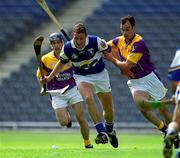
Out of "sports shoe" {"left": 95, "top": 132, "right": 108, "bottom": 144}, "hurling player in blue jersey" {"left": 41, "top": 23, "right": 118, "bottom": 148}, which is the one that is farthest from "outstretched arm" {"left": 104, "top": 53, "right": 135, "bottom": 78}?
"sports shoe" {"left": 95, "top": 132, "right": 108, "bottom": 144}

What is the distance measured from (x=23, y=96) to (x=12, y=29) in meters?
2.73

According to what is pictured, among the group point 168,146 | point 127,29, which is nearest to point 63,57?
point 127,29

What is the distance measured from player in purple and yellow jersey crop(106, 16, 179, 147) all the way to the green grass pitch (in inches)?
34.9

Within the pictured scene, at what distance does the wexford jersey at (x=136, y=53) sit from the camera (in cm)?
1412

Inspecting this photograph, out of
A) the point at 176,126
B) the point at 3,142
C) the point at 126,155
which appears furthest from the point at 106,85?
the point at 3,142

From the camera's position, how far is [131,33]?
14125mm

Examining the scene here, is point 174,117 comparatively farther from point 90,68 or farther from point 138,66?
point 138,66

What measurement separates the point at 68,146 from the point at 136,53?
4.62 m

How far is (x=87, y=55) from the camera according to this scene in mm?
13938

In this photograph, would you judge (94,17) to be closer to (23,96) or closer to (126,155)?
(23,96)

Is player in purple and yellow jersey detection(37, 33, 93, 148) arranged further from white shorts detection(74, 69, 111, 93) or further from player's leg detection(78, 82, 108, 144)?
player's leg detection(78, 82, 108, 144)

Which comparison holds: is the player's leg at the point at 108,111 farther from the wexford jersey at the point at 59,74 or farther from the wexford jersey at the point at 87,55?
the wexford jersey at the point at 59,74

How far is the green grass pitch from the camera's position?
1217cm

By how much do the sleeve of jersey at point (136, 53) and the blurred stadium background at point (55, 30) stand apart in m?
9.87
